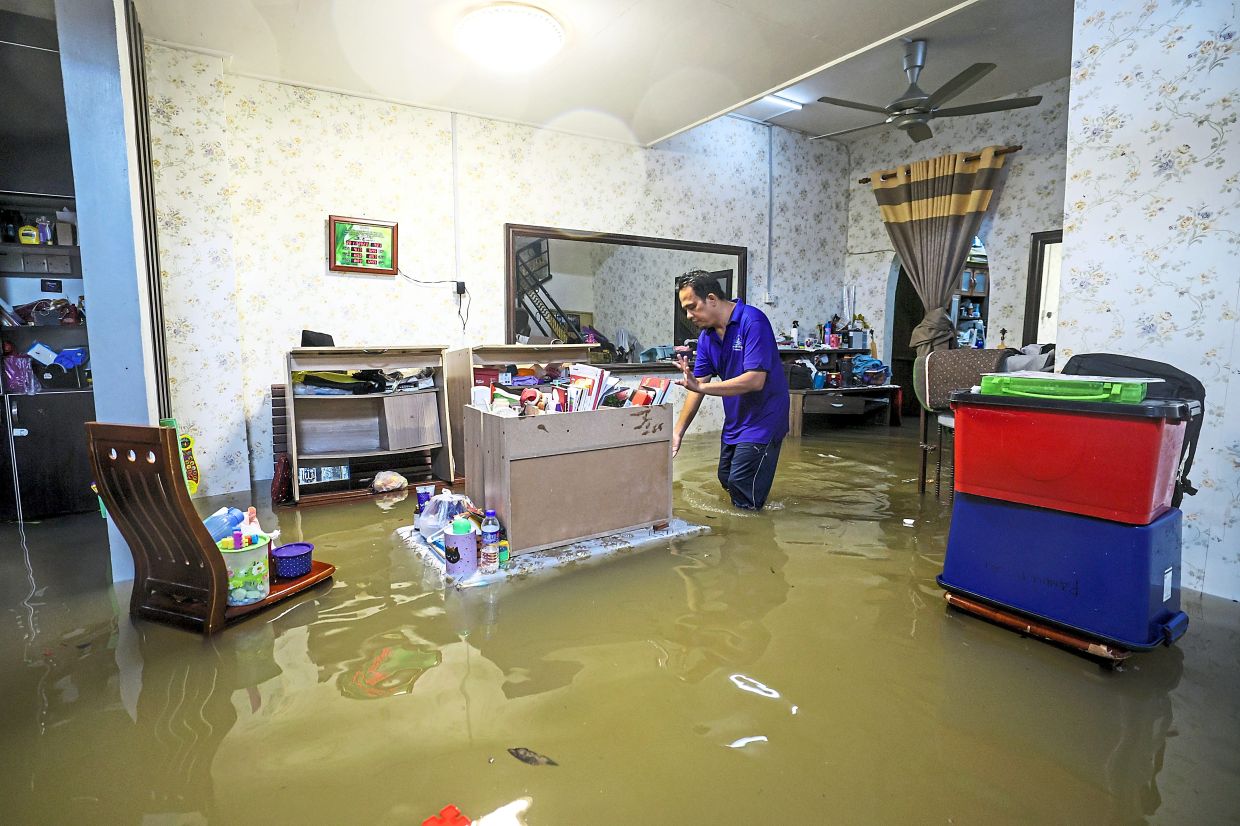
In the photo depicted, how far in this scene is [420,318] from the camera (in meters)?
4.62

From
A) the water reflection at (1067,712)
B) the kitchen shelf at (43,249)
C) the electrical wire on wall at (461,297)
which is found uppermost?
the kitchen shelf at (43,249)

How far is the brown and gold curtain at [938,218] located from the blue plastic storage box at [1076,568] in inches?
165

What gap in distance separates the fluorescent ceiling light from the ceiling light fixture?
2.60m

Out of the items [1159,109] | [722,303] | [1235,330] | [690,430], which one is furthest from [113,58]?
[690,430]

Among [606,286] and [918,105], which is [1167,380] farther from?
[606,286]

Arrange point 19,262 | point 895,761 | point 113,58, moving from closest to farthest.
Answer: point 895,761, point 113,58, point 19,262

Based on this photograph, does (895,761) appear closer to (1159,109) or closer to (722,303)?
(722,303)

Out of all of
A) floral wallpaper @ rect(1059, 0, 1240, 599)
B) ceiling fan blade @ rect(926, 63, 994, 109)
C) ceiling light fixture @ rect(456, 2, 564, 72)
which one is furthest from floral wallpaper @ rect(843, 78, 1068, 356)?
ceiling light fixture @ rect(456, 2, 564, 72)

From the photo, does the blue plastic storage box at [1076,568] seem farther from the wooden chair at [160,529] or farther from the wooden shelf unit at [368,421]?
the wooden shelf unit at [368,421]

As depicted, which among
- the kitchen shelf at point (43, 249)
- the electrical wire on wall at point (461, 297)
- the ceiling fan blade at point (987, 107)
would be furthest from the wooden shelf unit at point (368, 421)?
the ceiling fan blade at point (987, 107)

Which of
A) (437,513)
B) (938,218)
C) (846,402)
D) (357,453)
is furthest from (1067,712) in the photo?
(938,218)

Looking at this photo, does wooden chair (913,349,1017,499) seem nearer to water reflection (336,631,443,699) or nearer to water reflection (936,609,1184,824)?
→ water reflection (936,609,1184,824)

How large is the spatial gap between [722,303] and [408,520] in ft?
6.89

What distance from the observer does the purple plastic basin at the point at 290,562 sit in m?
2.30
